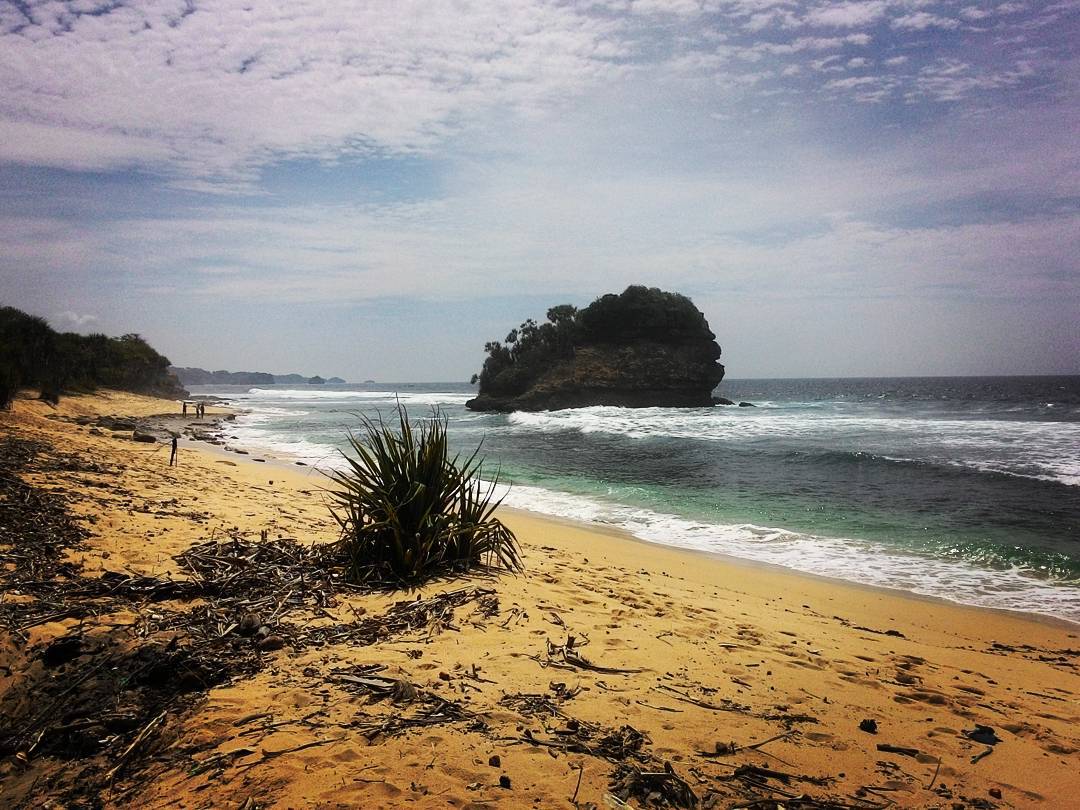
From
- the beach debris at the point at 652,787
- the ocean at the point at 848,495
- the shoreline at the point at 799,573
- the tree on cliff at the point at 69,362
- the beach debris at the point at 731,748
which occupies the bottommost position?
the shoreline at the point at 799,573

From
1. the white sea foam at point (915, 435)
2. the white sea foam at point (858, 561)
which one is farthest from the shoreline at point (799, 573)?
the white sea foam at point (915, 435)

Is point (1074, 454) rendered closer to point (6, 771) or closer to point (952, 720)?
point (952, 720)

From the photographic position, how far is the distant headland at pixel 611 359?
52.7m

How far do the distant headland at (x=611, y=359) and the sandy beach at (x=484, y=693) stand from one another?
46.5 meters

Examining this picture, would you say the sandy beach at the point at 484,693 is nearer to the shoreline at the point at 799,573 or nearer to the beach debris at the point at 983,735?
the beach debris at the point at 983,735

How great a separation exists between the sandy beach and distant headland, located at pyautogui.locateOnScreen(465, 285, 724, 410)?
46.5m

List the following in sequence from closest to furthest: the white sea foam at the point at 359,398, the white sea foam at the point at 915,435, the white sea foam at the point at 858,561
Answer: the white sea foam at the point at 858,561 → the white sea foam at the point at 915,435 → the white sea foam at the point at 359,398

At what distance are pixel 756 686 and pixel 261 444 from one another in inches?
868

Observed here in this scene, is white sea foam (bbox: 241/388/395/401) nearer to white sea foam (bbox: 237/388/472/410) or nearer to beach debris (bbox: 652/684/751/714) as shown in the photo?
white sea foam (bbox: 237/388/472/410)

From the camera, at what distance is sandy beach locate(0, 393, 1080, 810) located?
2436 mm

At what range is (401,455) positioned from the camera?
227 inches

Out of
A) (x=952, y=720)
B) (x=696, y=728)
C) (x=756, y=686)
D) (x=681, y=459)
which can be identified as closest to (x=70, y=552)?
(x=696, y=728)

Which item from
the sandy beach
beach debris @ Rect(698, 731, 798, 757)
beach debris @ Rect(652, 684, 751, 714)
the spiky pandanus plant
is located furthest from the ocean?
beach debris @ Rect(698, 731, 798, 757)

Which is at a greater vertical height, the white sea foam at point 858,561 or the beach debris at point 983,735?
the beach debris at point 983,735
